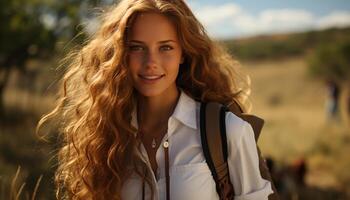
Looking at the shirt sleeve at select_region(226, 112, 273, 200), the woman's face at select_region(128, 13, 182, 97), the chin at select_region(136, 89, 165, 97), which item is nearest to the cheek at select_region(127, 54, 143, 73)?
the woman's face at select_region(128, 13, 182, 97)

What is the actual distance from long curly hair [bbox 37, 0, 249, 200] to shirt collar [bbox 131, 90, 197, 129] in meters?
0.05

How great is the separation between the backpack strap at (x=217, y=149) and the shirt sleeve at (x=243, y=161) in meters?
0.02

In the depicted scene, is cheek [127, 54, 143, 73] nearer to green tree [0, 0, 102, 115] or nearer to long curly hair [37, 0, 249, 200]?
long curly hair [37, 0, 249, 200]

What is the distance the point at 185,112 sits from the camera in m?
2.39

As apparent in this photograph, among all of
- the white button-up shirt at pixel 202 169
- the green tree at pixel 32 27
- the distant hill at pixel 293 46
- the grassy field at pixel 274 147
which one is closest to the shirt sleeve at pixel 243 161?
the white button-up shirt at pixel 202 169

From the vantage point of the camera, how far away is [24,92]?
19359 mm

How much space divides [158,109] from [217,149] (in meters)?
0.52

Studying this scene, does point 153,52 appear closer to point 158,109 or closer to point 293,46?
point 158,109

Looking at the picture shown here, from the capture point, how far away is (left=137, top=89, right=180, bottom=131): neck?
2.55m

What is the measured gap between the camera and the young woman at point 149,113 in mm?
2213

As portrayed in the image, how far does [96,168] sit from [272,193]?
880 mm

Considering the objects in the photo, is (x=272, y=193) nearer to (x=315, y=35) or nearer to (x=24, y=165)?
(x=24, y=165)

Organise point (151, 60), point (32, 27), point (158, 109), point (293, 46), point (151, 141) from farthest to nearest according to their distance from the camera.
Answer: point (293, 46) < point (32, 27) < point (158, 109) < point (151, 141) < point (151, 60)

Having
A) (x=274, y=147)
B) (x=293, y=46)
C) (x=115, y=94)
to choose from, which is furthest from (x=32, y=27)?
(x=293, y=46)
